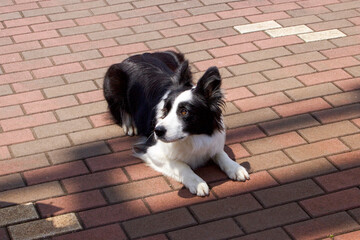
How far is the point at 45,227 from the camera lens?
13.5 feet

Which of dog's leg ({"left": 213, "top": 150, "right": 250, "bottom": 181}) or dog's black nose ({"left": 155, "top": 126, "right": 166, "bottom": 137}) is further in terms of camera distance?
dog's leg ({"left": 213, "top": 150, "right": 250, "bottom": 181})

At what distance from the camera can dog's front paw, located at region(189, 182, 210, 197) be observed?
4416 mm

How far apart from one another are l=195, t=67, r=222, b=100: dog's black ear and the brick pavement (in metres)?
0.63

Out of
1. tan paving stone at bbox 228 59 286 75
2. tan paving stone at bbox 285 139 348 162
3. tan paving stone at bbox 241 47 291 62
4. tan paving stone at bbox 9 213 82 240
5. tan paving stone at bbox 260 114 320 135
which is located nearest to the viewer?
tan paving stone at bbox 9 213 82 240

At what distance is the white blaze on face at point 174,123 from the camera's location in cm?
428

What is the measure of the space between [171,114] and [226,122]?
1.05 metres

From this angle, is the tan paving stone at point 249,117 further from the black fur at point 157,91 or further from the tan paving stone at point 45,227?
the tan paving stone at point 45,227

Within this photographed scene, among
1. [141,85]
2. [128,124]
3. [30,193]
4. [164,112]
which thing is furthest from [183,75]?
[30,193]

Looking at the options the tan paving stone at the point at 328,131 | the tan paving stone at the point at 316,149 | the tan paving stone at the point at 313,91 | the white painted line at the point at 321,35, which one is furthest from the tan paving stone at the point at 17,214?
the white painted line at the point at 321,35

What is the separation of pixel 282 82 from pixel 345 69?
2.11 feet

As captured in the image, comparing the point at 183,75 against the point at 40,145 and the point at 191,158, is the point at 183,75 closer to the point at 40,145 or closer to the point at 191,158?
the point at 191,158

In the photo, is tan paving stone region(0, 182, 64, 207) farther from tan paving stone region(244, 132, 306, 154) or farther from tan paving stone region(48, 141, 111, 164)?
tan paving stone region(244, 132, 306, 154)

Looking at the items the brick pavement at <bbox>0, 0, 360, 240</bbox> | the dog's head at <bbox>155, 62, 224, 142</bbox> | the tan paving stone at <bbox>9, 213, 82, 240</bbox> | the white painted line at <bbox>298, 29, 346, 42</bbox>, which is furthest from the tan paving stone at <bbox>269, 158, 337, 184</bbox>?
the white painted line at <bbox>298, 29, 346, 42</bbox>

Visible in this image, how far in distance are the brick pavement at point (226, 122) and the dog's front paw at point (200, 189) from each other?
0.14 ft
